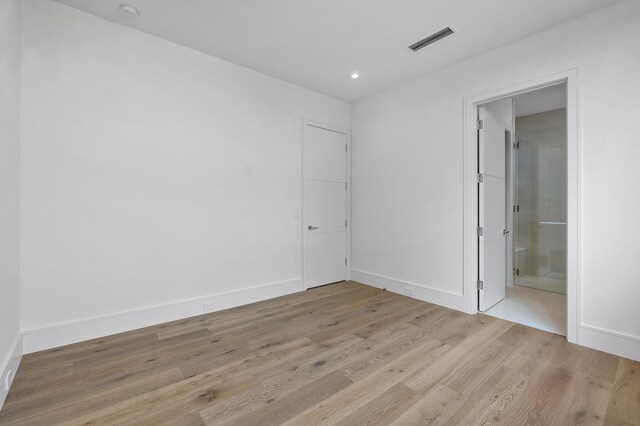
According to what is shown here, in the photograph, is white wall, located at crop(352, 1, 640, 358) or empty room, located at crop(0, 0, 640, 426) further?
white wall, located at crop(352, 1, 640, 358)

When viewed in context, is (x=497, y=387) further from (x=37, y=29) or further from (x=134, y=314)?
(x=37, y=29)

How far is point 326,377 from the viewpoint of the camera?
6.76 feet

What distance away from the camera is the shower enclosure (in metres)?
4.59

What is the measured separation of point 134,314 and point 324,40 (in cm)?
337

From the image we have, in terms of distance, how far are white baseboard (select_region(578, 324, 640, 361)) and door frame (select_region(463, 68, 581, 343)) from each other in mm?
65

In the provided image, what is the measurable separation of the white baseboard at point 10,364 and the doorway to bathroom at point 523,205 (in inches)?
161

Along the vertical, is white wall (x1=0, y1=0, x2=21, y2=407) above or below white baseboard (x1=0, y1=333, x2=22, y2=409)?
above

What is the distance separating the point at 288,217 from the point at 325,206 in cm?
71

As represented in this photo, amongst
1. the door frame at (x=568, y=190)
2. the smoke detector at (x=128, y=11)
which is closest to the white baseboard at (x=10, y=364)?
the smoke detector at (x=128, y=11)

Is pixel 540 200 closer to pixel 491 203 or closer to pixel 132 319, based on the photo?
pixel 491 203

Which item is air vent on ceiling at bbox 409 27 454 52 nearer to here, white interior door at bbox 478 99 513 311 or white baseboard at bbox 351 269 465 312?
white interior door at bbox 478 99 513 311

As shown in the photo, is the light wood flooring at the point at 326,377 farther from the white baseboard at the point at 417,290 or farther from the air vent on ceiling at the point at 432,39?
the air vent on ceiling at the point at 432,39

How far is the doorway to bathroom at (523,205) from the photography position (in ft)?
11.1

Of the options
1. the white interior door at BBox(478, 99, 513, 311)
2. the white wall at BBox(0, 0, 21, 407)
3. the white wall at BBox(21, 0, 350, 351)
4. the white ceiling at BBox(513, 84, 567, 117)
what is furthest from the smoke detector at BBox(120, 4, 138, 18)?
the white ceiling at BBox(513, 84, 567, 117)
